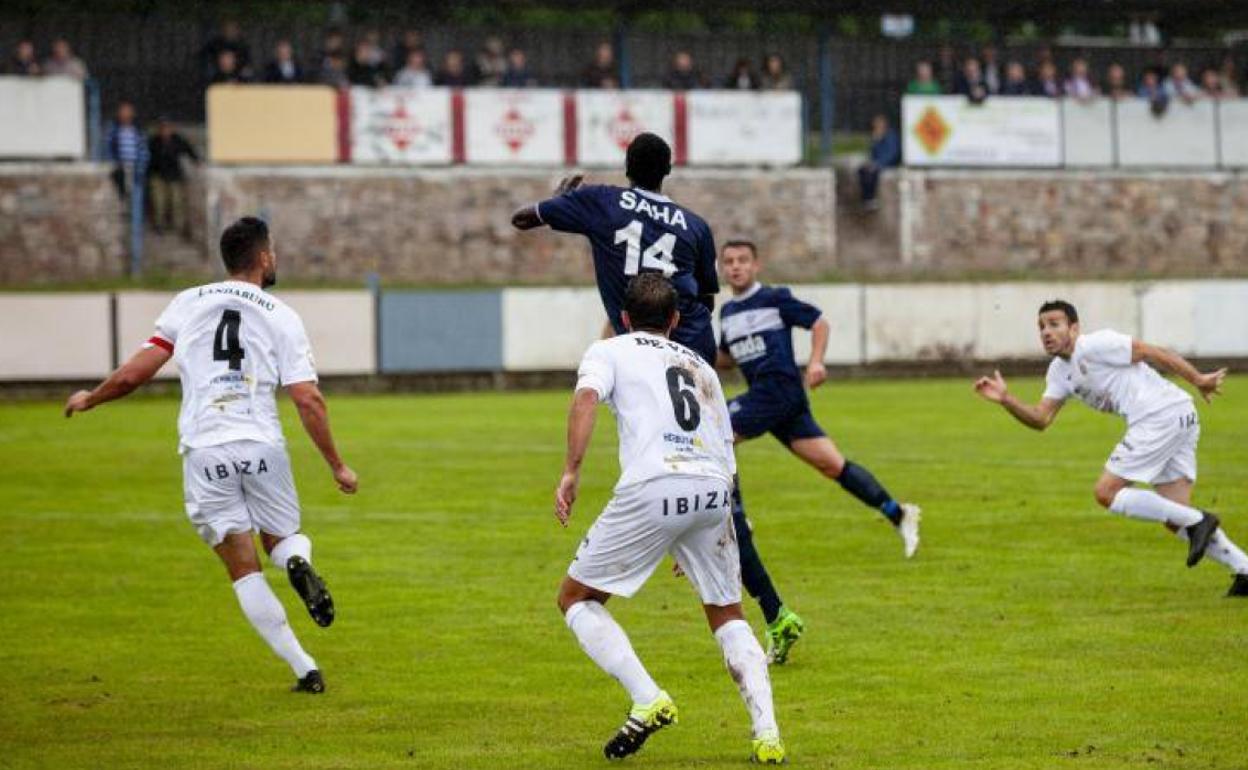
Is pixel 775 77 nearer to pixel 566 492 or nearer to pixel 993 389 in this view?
pixel 993 389

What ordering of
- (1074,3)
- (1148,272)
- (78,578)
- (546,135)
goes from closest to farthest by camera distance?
1. (78,578)
2. (546,135)
3. (1148,272)
4. (1074,3)

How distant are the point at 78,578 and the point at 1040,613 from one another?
6709 mm

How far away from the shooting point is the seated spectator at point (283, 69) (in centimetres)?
4200

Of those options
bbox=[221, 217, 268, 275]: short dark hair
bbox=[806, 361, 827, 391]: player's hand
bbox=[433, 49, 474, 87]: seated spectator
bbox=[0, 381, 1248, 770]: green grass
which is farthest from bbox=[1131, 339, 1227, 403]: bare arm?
bbox=[433, 49, 474, 87]: seated spectator

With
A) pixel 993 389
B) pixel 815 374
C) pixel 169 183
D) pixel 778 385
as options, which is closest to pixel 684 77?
pixel 169 183

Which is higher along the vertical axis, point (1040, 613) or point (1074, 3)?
point (1074, 3)

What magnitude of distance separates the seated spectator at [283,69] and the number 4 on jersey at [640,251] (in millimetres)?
32565

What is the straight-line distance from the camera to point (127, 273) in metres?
41.7

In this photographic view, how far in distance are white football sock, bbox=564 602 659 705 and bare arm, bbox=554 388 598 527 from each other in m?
0.48

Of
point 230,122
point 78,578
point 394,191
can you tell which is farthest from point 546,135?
point 78,578

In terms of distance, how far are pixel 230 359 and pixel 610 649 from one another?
2851mm

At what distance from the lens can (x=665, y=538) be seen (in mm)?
8891

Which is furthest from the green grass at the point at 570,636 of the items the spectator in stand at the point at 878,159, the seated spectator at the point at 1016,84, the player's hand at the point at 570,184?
the seated spectator at the point at 1016,84

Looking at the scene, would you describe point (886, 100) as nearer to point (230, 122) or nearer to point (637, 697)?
point (230, 122)
